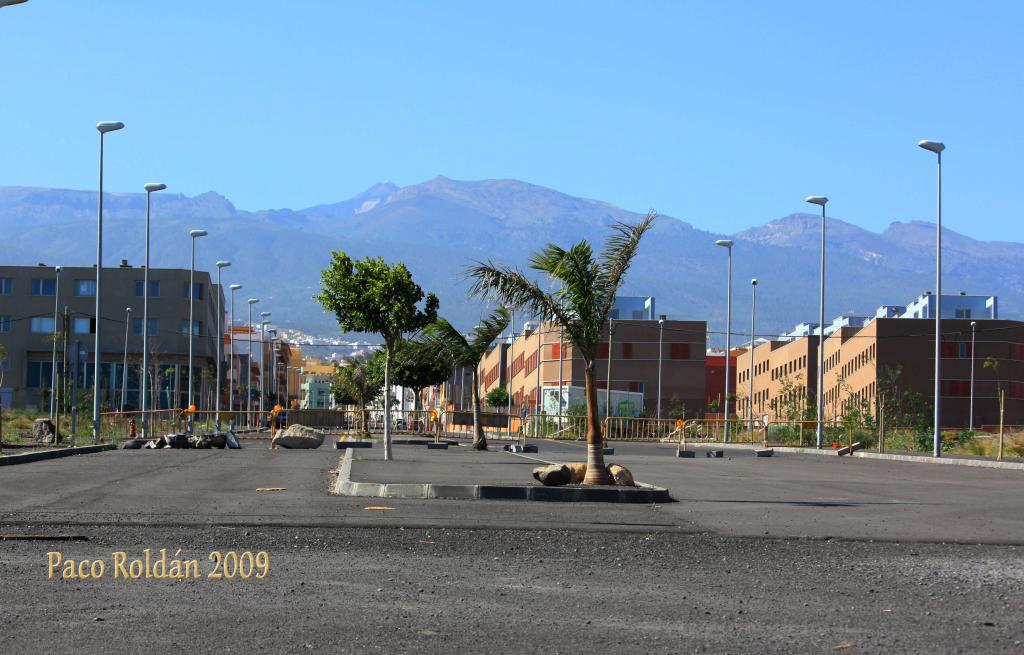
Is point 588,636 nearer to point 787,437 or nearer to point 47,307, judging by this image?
point 787,437

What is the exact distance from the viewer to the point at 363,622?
7.66 m

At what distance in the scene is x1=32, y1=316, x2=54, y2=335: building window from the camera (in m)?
107

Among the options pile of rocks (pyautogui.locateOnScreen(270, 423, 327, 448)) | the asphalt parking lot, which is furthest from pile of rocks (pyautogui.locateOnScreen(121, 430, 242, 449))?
the asphalt parking lot

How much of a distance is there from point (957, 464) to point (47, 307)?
3412 inches

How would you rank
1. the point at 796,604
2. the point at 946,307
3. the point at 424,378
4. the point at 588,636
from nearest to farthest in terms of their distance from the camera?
the point at 588,636 < the point at 796,604 < the point at 424,378 < the point at 946,307

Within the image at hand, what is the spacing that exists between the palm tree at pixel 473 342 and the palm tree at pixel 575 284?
80.2 feet

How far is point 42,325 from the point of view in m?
108

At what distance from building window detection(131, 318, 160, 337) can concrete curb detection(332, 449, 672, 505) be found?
93.8 metres

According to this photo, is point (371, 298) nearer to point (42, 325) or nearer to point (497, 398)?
point (42, 325)

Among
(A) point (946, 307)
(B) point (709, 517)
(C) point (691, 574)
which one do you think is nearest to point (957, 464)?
(B) point (709, 517)

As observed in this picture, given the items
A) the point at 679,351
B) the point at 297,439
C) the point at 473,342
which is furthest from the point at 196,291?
the point at 297,439

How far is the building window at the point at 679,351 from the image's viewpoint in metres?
123

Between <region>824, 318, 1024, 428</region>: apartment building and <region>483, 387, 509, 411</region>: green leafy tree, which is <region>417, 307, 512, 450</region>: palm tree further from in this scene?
<region>483, 387, 509, 411</region>: green leafy tree

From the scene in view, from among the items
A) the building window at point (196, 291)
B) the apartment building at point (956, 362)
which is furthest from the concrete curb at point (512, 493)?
the building window at point (196, 291)
